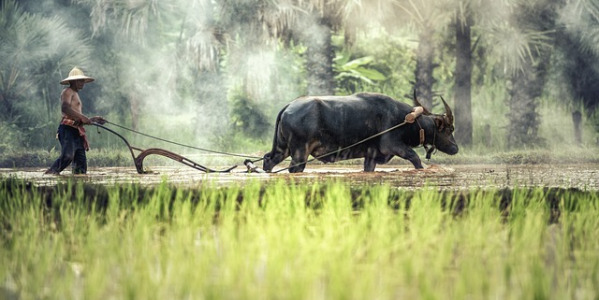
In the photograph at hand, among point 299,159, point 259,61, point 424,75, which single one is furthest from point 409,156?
point 424,75

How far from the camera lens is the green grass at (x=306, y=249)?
4.26 metres

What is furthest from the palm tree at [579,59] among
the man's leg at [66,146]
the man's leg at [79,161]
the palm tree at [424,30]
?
the man's leg at [66,146]

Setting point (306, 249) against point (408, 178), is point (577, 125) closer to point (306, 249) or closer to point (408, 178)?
point (408, 178)

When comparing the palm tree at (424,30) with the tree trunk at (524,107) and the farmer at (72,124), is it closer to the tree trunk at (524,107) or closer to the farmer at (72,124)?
the tree trunk at (524,107)

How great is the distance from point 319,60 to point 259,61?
4.03 ft

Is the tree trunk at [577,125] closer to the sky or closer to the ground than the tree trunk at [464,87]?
closer to the ground

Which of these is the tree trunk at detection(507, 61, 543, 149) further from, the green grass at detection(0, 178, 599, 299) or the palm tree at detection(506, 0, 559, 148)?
the green grass at detection(0, 178, 599, 299)

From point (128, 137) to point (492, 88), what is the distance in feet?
32.1

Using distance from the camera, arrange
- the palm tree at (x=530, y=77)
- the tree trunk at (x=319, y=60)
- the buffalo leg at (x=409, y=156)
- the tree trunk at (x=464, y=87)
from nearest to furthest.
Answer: the buffalo leg at (x=409, y=156), the tree trunk at (x=319, y=60), the tree trunk at (x=464, y=87), the palm tree at (x=530, y=77)

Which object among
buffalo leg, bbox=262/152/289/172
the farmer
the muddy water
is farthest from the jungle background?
buffalo leg, bbox=262/152/289/172

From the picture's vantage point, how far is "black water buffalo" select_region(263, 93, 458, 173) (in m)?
10.8

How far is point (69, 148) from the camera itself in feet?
35.0

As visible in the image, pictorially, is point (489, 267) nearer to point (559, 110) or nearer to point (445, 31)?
point (445, 31)

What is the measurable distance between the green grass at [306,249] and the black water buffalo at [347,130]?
335cm
